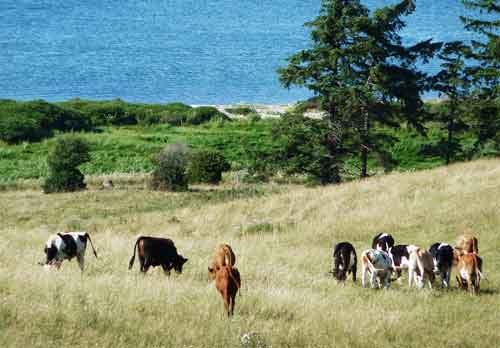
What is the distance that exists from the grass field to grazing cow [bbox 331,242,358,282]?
39 centimetres

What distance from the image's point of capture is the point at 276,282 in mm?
14047

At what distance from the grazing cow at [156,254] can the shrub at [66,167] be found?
27.1m

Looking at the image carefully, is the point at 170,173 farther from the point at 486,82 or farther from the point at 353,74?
the point at 486,82

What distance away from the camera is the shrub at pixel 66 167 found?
3972 cm

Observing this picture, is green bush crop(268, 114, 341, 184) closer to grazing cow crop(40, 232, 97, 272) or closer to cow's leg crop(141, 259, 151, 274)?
grazing cow crop(40, 232, 97, 272)

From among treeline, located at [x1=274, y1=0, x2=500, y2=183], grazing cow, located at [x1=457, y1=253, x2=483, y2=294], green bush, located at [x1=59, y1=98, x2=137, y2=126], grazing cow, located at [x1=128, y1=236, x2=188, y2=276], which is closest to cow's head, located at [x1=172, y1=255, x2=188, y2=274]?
grazing cow, located at [x1=128, y1=236, x2=188, y2=276]

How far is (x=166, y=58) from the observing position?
13788cm

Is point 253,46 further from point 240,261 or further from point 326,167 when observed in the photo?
point 240,261

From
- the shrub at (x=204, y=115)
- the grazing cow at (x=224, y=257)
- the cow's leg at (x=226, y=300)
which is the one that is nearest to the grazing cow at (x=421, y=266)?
the cow's leg at (x=226, y=300)

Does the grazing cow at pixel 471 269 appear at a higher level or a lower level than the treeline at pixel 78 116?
lower

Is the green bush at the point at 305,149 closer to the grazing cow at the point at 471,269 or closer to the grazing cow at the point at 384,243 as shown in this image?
the grazing cow at the point at 384,243

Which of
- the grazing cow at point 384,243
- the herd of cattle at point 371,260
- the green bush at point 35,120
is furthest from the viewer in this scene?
the green bush at point 35,120

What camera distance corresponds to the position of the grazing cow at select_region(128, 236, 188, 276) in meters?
13.3

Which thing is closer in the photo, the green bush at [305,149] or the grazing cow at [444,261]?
the grazing cow at [444,261]
